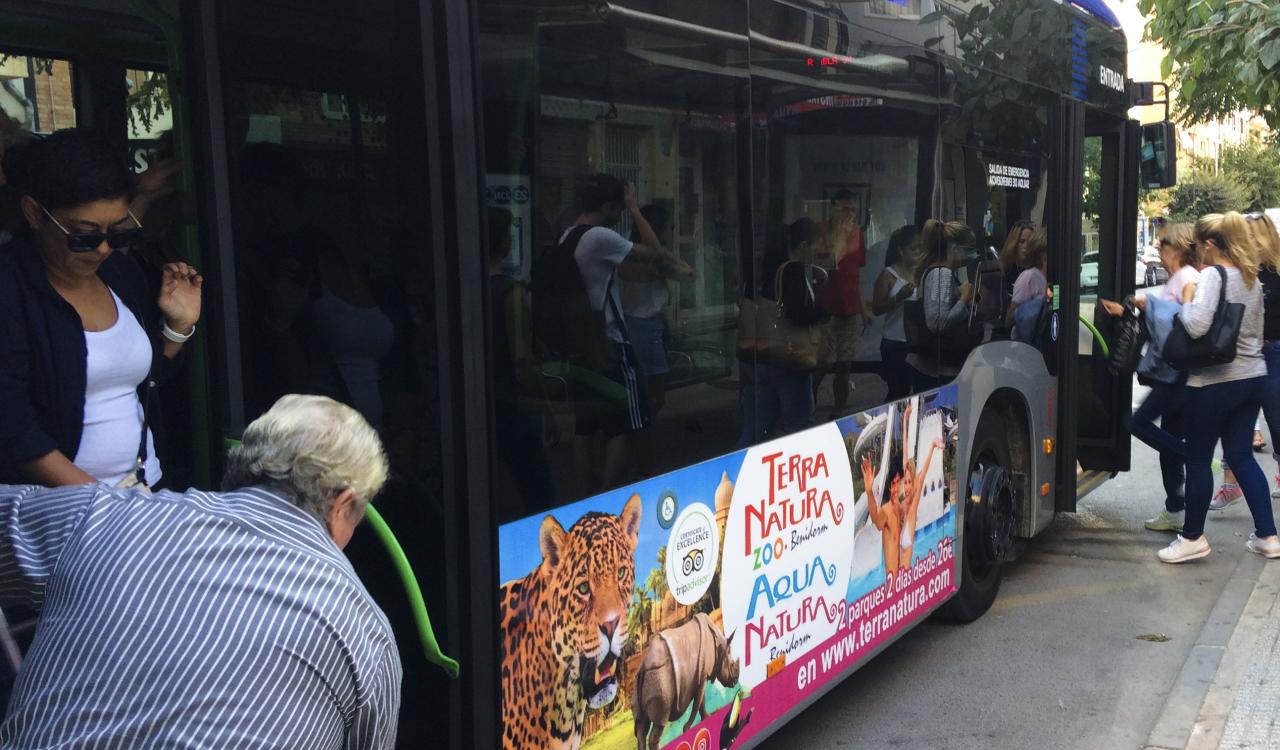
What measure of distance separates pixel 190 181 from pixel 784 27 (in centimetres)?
175

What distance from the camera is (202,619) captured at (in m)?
1.88

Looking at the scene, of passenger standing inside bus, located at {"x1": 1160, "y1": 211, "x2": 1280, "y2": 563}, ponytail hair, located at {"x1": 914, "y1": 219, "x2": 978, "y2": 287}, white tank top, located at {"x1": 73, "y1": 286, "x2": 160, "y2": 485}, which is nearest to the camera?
white tank top, located at {"x1": 73, "y1": 286, "x2": 160, "y2": 485}

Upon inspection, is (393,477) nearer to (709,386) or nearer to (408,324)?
(408,324)

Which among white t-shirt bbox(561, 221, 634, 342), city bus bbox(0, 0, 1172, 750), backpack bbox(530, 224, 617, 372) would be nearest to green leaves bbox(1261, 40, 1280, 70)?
city bus bbox(0, 0, 1172, 750)

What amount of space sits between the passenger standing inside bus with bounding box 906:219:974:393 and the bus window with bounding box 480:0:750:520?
1516 millimetres

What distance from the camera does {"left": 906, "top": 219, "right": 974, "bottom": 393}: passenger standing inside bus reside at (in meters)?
4.97

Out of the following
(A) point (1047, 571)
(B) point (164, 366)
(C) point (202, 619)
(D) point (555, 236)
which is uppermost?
(D) point (555, 236)

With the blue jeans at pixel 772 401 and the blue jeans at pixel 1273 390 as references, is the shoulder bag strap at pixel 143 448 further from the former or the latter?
the blue jeans at pixel 1273 390

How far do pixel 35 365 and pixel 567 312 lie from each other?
1143mm

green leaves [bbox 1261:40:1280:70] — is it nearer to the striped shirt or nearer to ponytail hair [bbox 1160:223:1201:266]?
ponytail hair [bbox 1160:223:1201:266]

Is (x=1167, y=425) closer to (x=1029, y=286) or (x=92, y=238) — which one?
(x=1029, y=286)

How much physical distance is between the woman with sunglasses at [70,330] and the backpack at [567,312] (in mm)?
889

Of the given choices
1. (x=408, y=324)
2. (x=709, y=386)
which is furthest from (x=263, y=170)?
(x=709, y=386)

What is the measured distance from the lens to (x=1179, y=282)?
23.3 ft
